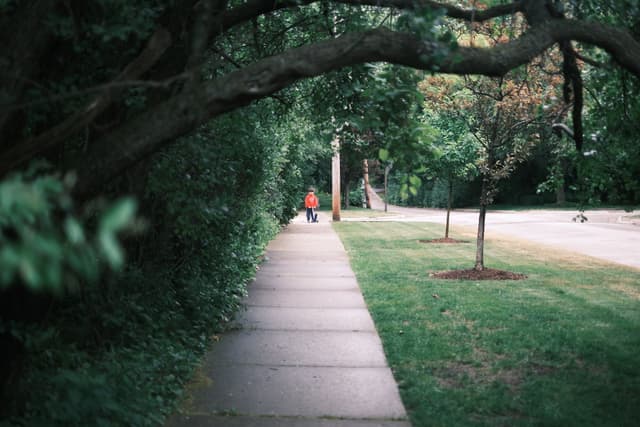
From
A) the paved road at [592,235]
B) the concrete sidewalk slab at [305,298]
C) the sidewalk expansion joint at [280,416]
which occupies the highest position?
the paved road at [592,235]

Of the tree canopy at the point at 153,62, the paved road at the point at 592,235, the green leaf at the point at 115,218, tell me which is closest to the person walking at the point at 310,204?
the paved road at the point at 592,235

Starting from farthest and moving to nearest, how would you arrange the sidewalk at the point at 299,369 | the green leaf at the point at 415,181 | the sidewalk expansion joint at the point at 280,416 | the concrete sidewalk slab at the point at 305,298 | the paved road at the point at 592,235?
the paved road at the point at 592,235, the concrete sidewalk slab at the point at 305,298, the sidewalk at the point at 299,369, the sidewalk expansion joint at the point at 280,416, the green leaf at the point at 415,181

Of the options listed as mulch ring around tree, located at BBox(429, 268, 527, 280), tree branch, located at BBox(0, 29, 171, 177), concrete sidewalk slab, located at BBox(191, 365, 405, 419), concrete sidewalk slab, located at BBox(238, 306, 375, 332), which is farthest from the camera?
mulch ring around tree, located at BBox(429, 268, 527, 280)

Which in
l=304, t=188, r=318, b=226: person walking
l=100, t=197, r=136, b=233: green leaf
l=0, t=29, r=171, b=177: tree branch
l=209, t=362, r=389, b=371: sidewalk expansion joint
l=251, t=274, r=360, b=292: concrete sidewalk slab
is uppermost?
l=0, t=29, r=171, b=177: tree branch

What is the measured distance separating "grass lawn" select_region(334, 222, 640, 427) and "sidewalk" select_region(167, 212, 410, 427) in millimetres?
259

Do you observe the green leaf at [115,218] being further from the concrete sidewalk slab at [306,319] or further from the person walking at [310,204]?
the person walking at [310,204]

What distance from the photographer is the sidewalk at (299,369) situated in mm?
5289

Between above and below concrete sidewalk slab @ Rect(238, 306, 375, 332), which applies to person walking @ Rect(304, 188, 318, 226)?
above

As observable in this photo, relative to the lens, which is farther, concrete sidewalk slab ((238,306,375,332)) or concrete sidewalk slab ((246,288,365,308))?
concrete sidewalk slab ((246,288,365,308))

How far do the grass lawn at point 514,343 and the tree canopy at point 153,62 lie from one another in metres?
2.52

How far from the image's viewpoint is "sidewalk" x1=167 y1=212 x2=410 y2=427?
5.29m

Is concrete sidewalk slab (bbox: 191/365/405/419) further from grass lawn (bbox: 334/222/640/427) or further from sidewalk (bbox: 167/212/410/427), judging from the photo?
grass lawn (bbox: 334/222/640/427)

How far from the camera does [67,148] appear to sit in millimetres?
5133

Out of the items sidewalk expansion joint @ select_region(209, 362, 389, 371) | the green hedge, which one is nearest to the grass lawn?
sidewalk expansion joint @ select_region(209, 362, 389, 371)
